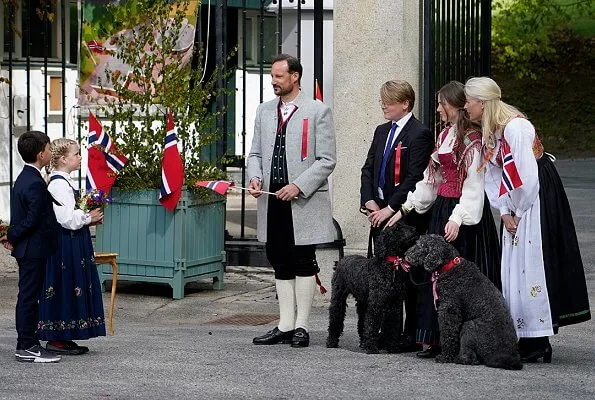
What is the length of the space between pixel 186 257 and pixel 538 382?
4.34m

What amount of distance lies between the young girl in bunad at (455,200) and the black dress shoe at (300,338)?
2.63 feet

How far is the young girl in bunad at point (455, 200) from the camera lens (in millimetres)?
8008

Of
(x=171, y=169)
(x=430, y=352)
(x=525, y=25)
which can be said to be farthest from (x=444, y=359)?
(x=525, y=25)

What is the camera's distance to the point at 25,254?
787cm

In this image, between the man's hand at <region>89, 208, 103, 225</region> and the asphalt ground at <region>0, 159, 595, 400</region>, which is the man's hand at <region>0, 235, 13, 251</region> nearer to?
the man's hand at <region>89, 208, 103, 225</region>

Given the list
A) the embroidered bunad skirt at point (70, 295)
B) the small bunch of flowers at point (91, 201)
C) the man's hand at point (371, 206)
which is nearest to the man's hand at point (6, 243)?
the embroidered bunad skirt at point (70, 295)

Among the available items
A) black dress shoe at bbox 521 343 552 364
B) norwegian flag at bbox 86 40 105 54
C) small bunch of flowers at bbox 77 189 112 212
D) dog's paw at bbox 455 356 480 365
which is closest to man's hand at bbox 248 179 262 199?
small bunch of flowers at bbox 77 189 112 212

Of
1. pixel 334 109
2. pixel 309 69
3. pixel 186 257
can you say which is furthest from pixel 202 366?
pixel 309 69

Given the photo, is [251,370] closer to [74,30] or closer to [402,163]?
[402,163]

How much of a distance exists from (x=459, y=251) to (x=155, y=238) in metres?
3.67

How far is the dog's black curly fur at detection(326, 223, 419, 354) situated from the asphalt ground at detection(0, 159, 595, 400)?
156 mm

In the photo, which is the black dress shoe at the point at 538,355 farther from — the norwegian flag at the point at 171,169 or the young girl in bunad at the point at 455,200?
the norwegian flag at the point at 171,169

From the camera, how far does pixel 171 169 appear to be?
10.8 m

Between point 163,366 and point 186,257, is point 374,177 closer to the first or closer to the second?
point 163,366
